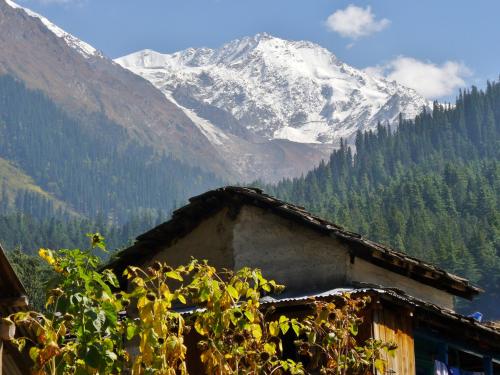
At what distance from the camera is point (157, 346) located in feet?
33.8

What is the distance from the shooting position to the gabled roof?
71.3 feet

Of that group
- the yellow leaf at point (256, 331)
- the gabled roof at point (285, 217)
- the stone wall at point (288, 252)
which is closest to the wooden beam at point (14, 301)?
the yellow leaf at point (256, 331)

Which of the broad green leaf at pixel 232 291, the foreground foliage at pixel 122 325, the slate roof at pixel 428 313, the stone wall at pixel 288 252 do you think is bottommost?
the foreground foliage at pixel 122 325

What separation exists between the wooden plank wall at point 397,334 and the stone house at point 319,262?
0.06 feet

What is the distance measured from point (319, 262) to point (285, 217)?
124cm

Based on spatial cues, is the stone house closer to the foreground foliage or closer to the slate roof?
the slate roof

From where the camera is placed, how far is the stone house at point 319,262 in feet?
66.4

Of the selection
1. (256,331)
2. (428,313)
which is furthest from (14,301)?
(428,313)

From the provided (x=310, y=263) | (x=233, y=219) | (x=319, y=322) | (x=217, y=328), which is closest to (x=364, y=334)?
(x=310, y=263)

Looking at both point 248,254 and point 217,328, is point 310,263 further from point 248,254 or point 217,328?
point 217,328

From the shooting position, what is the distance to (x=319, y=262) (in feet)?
73.0

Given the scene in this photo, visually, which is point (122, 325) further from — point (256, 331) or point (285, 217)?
point (285, 217)

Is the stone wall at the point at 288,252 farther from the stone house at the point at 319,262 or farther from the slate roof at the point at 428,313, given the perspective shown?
the slate roof at the point at 428,313

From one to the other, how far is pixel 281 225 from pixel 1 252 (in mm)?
12152
